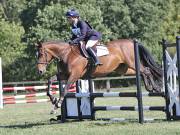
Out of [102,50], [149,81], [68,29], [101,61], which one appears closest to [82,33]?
[102,50]

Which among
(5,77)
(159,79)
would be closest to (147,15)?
(5,77)

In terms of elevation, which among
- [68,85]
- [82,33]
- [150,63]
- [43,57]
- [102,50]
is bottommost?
[68,85]

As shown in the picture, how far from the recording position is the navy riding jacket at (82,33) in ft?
40.1

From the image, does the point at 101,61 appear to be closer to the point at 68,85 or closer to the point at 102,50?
the point at 102,50

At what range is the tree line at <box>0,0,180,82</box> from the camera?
44.3 metres

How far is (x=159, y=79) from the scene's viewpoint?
13305 millimetres

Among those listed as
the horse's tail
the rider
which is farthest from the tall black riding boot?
the horse's tail

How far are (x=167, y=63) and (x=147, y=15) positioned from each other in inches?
1540

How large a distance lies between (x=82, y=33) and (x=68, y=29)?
104 ft

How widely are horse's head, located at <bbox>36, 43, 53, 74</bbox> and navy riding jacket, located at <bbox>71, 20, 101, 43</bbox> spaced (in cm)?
68

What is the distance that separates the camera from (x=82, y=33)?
40.2ft

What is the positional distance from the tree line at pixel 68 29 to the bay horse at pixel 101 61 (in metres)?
30.4

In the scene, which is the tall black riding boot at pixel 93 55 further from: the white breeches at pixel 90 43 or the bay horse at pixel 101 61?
the bay horse at pixel 101 61

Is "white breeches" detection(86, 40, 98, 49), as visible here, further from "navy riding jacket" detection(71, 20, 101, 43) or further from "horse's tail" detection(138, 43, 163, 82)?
"horse's tail" detection(138, 43, 163, 82)
